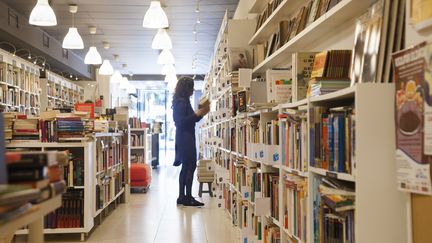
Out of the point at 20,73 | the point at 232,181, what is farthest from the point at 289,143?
the point at 20,73

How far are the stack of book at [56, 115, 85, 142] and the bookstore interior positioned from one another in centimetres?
1

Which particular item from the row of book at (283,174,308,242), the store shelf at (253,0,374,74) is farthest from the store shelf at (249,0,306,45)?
the row of book at (283,174,308,242)

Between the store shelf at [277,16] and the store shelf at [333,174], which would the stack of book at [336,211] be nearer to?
the store shelf at [333,174]

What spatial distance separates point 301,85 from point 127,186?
193 inches

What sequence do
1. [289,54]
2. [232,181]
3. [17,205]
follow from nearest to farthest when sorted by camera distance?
[17,205] < [289,54] < [232,181]

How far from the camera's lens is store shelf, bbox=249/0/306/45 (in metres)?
3.89

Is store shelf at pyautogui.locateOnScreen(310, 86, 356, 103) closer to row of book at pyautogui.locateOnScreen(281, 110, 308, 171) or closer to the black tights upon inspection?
row of book at pyautogui.locateOnScreen(281, 110, 308, 171)

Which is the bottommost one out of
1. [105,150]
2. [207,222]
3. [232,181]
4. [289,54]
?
[207,222]

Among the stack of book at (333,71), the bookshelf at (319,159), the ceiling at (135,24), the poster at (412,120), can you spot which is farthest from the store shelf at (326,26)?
the ceiling at (135,24)

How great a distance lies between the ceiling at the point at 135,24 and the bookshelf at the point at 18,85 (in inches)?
35.9

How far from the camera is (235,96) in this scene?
533 cm

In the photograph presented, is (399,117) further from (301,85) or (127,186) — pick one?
(127,186)

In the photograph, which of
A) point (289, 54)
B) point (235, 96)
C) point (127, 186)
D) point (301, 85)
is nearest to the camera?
point (301, 85)

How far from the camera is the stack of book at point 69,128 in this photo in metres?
4.63
